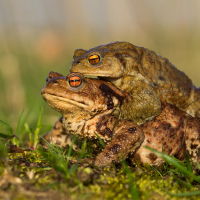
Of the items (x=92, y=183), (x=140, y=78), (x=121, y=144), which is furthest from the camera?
(x=140, y=78)

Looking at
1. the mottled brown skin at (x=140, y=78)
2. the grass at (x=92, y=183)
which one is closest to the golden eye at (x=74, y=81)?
the mottled brown skin at (x=140, y=78)

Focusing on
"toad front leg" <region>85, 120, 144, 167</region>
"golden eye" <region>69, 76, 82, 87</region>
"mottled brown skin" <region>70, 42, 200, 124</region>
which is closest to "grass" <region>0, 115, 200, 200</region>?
"toad front leg" <region>85, 120, 144, 167</region>

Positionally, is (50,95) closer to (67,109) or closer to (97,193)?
(67,109)

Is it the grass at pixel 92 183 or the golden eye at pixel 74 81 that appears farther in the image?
the golden eye at pixel 74 81

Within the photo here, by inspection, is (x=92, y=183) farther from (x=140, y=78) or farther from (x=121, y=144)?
(x=140, y=78)

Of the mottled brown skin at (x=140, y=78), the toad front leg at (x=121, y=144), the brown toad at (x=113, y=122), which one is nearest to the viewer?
the toad front leg at (x=121, y=144)

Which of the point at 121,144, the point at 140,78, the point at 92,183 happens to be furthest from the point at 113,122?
the point at 92,183

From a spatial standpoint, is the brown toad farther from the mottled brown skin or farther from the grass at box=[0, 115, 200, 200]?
the grass at box=[0, 115, 200, 200]

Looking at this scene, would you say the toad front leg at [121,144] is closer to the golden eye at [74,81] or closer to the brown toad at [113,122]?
the brown toad at [113,122]

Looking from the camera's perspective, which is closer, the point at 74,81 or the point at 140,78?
the point at 74,81
